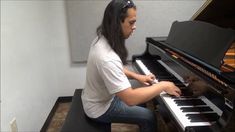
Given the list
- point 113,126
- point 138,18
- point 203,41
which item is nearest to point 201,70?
point 203,41

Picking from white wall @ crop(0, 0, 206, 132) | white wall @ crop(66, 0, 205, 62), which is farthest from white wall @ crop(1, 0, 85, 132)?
white wall @ crop(66, 0, 205, 62)

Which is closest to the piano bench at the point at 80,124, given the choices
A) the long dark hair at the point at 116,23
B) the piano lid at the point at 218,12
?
the long dark hair at the point at 116,23

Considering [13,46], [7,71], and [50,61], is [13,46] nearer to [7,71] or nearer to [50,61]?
[7,71]

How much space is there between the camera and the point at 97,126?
1581mm

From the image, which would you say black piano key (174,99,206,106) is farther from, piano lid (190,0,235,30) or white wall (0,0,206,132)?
white wall (0,0,206,132)

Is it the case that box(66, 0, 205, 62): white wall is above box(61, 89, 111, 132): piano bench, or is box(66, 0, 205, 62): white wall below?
above

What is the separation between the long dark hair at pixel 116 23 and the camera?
54.9 inches

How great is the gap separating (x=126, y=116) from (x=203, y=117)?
21.3 inches

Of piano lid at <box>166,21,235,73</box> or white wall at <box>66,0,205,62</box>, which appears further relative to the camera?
white wall at <box>66,0,205,62</box>

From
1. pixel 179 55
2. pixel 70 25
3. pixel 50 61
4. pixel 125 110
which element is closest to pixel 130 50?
pixel 70 25

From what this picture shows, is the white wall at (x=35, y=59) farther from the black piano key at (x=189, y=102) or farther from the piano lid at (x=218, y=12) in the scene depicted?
the black piano key at (x=189, y=102)

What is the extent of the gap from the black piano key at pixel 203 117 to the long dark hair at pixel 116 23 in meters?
0.55

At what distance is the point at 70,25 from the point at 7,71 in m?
1.34

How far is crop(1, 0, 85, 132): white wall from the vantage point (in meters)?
1.65
